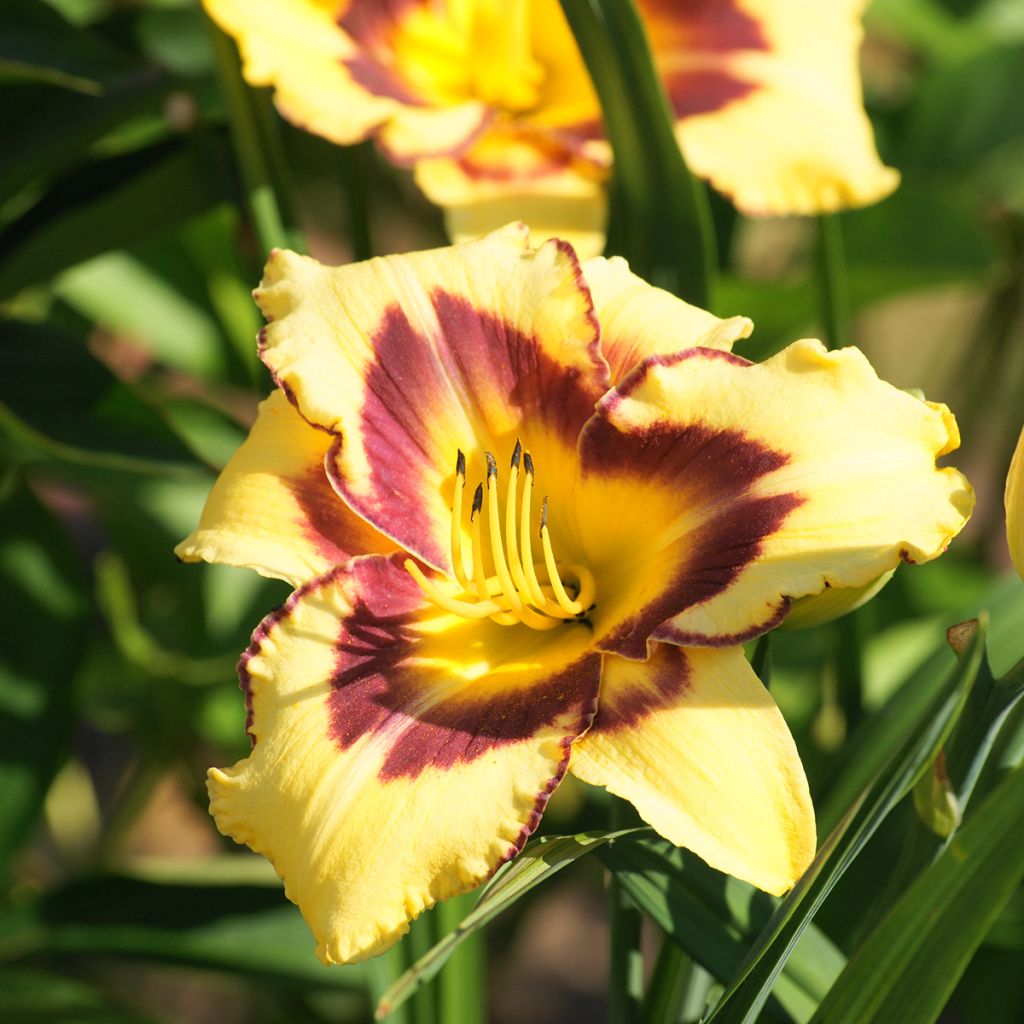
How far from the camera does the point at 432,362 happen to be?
1.68 feet

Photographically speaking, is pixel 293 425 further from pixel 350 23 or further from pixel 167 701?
pixel 167 701

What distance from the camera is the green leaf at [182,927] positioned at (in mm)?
796

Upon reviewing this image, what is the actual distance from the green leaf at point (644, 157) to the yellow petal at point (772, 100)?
5 cm

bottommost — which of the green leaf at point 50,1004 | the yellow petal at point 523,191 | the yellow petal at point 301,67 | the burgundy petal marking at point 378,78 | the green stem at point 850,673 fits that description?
the green leaf at point 50,1004

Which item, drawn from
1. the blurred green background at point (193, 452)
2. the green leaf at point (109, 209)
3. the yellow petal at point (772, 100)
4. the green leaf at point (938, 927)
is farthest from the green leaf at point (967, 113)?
the green leaf at point (938, 927)

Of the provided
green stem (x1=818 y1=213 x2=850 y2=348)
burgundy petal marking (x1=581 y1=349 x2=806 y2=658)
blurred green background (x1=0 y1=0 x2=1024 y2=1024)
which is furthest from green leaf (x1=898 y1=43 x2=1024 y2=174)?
burgundy petal marking (x1=581 y1=349 x2=806 y2=658)

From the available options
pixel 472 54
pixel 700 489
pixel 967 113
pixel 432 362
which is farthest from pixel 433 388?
pixel 967 113

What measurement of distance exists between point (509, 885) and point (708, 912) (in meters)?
0.12

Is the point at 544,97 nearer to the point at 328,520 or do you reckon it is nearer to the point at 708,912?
the point at 328,520

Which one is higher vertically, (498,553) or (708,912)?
(498,553)

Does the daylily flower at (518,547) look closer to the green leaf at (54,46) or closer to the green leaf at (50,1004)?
the green leaf at (54,46)

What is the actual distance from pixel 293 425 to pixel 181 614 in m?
0.56

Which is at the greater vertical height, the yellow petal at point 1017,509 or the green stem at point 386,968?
the yellow petal at point 1017,509

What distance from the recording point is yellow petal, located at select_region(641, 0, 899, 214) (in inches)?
25.2
